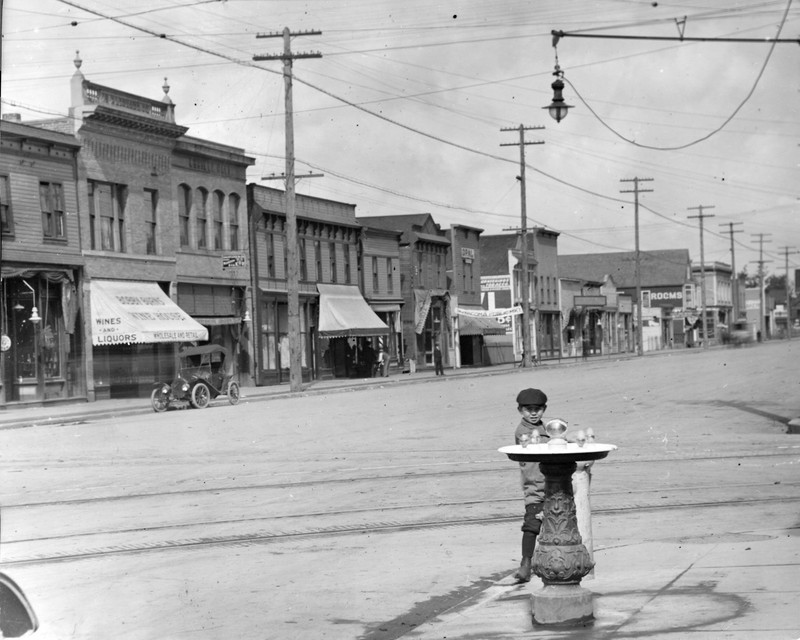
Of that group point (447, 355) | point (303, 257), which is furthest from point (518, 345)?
point (303, 257)

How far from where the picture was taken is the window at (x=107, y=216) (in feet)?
131

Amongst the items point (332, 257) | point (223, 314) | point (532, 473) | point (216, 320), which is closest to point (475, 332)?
point (332, 257)

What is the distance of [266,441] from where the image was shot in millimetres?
21812

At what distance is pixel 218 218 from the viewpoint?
47844 millimetres

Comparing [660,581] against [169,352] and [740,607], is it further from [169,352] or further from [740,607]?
[169,352]

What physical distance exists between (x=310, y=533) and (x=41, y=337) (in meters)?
Answer: 27.3

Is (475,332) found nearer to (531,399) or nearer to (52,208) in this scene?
(52,208)

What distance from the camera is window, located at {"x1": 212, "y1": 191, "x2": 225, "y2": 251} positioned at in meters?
47.5

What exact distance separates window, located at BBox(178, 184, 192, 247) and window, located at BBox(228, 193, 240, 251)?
284 cm

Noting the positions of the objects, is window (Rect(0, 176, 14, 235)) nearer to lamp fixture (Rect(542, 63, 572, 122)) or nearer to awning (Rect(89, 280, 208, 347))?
awning (Rect(89, 280, 208, 347))

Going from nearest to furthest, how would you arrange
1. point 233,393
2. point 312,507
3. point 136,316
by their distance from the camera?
1. point 312,507
2. point 233,393
3. point 136,316

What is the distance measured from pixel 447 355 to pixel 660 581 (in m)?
64.5

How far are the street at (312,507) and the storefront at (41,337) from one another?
9.44 m

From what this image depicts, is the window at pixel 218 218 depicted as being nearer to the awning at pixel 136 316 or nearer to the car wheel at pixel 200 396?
the awning at pixel 136 316
